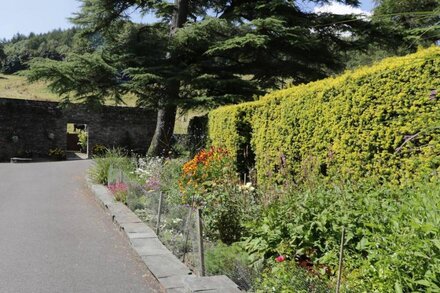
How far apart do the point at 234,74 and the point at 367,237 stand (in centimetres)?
1290

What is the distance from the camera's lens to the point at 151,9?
57.7 feet

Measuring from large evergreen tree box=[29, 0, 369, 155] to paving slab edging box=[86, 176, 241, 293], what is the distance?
678 cm

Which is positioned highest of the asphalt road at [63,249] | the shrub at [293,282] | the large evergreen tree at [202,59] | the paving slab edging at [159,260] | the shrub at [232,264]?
the large evergreen tree at [202,59]

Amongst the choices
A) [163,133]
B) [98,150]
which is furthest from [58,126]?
[163,133]

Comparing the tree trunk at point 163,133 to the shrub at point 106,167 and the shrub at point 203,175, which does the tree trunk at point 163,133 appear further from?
the shrub at point 203,175

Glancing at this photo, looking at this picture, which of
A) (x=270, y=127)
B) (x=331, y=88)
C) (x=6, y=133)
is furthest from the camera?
(x=6, y=133)

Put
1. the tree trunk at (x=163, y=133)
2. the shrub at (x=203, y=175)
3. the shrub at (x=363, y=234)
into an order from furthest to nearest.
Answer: the tree trunk at (x=163, y=133)
the shrub at (x=203, y=175)
the shrub at (x=363, y=234)

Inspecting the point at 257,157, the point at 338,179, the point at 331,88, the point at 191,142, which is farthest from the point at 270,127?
the point at 191,142

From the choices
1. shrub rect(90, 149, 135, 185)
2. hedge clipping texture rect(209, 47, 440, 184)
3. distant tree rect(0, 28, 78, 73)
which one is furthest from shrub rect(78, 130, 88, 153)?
distant tree rect(0, 28, 78, 73)

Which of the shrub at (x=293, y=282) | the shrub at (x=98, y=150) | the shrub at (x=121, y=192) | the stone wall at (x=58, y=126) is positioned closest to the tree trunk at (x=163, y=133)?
the shrub at (x=121, y=192)

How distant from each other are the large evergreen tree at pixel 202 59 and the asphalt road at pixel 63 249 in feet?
17.1

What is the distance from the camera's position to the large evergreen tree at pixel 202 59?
14.2 m

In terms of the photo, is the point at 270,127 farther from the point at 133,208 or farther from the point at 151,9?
the point at 151,9

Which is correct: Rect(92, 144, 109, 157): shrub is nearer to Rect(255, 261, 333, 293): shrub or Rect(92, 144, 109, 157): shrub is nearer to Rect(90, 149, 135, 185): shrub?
Rect(90, 149, 135, 185): shrub
